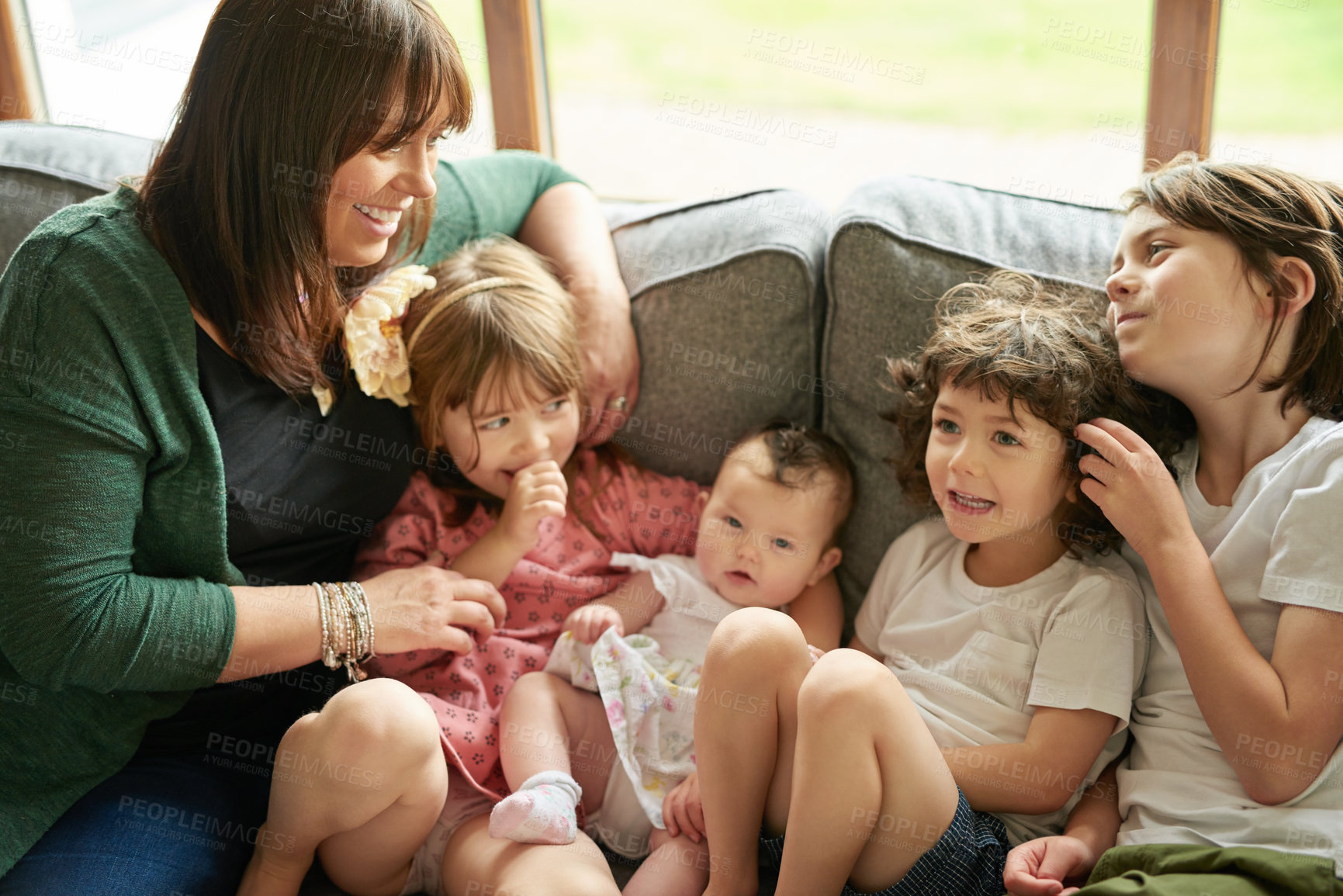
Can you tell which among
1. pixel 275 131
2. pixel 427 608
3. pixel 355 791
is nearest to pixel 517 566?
pixel 427 608

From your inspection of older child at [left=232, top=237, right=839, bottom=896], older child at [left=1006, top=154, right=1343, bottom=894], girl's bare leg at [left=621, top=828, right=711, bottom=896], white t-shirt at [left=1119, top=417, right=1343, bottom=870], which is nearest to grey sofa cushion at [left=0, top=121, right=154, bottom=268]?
older child at [left=232, top=237, right=839, bottom=896]

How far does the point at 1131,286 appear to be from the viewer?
1263 millimetres

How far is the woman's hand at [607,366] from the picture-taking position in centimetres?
159

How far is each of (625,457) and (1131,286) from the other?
831 mm

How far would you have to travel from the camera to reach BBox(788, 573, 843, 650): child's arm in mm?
1529

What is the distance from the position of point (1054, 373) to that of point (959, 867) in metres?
0.62

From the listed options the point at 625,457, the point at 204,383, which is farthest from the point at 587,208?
the point at 204,383

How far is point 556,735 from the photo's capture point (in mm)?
1393

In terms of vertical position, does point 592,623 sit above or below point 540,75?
below

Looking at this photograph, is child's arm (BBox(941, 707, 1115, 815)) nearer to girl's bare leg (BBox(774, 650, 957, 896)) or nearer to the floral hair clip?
girl's bare leg (BBox(774, 650, 957, 896))

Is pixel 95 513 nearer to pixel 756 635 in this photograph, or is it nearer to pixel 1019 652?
pixel 756 635

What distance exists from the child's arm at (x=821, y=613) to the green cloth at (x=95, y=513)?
83 cm

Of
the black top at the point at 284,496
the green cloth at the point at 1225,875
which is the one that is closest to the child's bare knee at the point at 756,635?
the green cloth at the point at 1225,875

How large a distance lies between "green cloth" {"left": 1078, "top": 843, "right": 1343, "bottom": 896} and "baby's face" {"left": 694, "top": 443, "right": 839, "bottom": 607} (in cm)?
62
